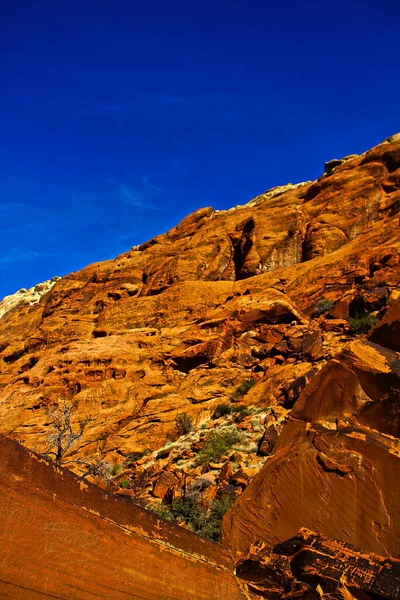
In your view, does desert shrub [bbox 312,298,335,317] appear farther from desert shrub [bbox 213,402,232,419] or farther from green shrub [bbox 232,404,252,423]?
green shrub [bbox 232,404,252,423]

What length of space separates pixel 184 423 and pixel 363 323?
9.13 metres

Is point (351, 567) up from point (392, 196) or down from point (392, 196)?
down

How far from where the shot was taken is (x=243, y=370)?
2252 centimetres

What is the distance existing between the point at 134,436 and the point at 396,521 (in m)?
16.6

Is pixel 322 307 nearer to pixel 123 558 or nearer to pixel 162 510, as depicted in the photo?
pixel 162 510

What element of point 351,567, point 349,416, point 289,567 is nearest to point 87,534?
point 289,567

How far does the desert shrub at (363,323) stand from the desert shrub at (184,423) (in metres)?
8.38

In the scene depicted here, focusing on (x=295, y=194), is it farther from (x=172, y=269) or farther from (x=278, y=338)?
(x=278, y=338)

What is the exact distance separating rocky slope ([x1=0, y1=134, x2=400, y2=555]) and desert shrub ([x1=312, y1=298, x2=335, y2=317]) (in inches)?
4.3

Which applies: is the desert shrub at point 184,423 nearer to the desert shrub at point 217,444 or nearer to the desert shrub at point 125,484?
the desert shrub at point 217,444

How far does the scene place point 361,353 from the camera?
6.73 m

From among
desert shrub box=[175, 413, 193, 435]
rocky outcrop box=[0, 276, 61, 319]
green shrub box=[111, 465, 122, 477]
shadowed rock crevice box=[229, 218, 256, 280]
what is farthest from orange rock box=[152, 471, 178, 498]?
rocky outcrop box=[0, 276, 61, 319]

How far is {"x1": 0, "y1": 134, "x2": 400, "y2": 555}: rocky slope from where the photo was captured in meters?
5.00

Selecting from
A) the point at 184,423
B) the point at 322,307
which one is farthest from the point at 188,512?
the point at 322,307
